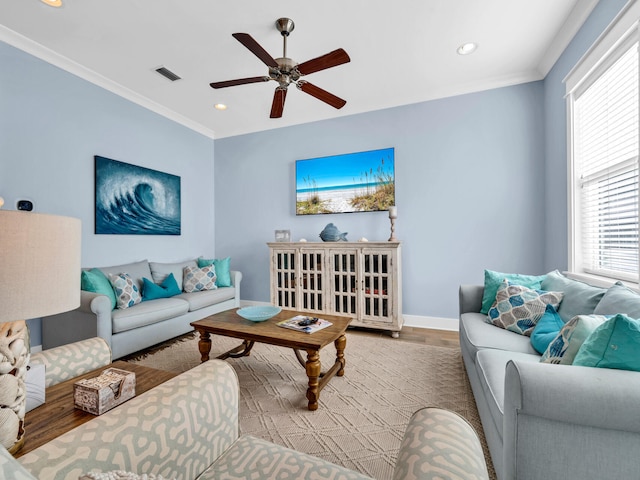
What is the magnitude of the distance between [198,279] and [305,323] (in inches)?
Answer: 79.7

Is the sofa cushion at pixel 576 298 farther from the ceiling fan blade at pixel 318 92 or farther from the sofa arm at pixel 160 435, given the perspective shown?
the ceiling fan blade at pixel 318 92

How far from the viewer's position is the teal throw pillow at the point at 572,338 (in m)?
1.12

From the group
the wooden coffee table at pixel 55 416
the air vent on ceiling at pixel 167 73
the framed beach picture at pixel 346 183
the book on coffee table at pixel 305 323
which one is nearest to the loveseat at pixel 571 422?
the book on coffee table at pixel 305 323

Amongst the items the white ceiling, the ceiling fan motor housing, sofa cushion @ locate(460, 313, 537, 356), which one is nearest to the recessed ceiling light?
the white ceiling

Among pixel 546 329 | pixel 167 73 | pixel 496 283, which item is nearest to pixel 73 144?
pixel 167 73

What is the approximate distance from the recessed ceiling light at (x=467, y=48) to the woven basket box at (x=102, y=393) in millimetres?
3327

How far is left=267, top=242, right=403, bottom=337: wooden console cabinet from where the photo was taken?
3238mm

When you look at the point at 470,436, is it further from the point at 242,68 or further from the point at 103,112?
the point at 103,112

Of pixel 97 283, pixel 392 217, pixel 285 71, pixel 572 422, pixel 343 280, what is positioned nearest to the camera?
pixel 572 422

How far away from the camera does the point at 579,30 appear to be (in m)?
2.32

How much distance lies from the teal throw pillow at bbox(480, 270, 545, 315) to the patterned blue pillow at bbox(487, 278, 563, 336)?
17 centimetres

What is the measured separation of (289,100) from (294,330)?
278 cm

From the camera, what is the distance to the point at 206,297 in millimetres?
3428

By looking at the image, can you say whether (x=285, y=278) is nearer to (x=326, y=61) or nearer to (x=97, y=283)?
(x=97, y=283)
